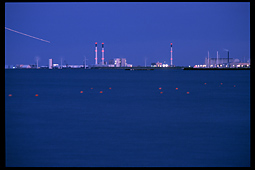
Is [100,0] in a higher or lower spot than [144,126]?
higher

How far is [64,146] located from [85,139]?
4.01 feet

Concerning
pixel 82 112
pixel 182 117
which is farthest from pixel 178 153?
pixel 82 112

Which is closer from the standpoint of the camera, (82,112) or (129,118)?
(129,118)

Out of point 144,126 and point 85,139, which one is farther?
point 144,126

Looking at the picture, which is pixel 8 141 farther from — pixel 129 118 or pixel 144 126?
pixel 129 118

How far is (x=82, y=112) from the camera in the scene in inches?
791

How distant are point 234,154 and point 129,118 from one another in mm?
8020
